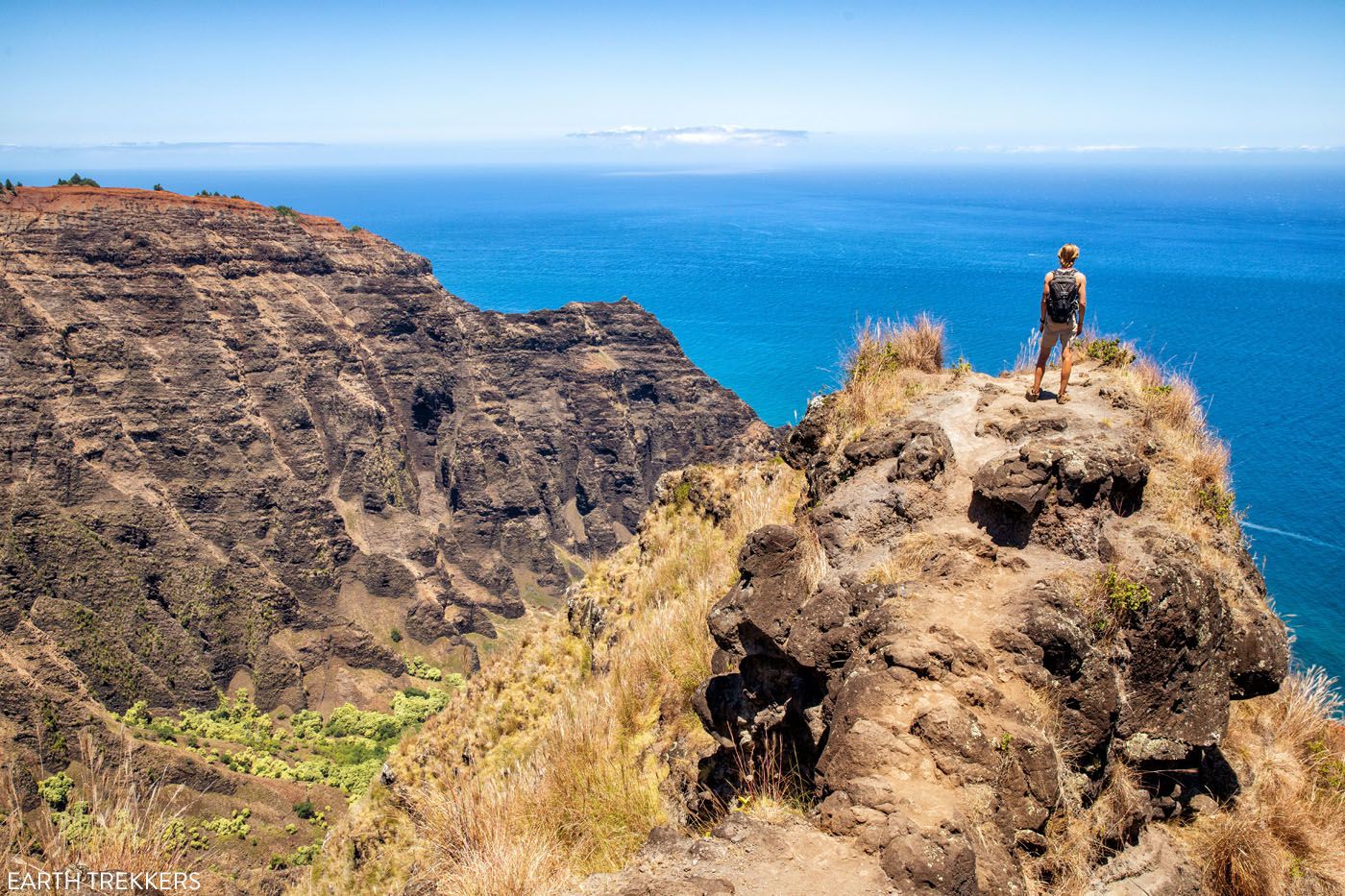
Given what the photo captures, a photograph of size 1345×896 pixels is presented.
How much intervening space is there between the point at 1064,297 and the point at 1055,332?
51 cm

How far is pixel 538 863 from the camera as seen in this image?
221 inches

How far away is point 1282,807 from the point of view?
23.5 ft

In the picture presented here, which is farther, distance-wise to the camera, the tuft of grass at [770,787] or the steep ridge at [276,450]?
the steep ridge at [276,450]

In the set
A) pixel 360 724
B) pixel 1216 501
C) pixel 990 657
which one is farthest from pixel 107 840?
pixel 360 724

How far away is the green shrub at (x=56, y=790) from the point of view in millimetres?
37125

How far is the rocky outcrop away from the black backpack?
1914 mm

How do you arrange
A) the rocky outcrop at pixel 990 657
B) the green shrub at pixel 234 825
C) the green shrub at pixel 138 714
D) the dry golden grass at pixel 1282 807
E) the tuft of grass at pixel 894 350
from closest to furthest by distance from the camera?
the rocky outcrop at pixel 990 657 → the dry golden grass at pixel 1282 807 → the tuft of grass at pixel 894 350 → the green shrub at pixel 234 825 → the green shrub at pixel 138 714

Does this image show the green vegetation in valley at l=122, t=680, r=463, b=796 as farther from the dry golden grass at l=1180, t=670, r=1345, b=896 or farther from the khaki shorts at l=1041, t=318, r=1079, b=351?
the dry golden grass at l=1180, t=670, r=1345, b=896

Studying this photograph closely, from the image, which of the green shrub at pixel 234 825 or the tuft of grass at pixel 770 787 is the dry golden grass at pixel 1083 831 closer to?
the tuft of grass at pixel 770 787

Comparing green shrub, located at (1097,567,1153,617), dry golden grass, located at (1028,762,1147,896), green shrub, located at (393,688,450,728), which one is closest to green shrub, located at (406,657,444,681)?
green shrub, located at (393,688,450,728)

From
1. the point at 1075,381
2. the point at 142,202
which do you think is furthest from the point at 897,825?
the point at 142,202

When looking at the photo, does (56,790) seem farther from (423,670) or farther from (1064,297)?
(1064,297)

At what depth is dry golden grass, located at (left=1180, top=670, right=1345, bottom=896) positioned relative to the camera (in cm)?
662

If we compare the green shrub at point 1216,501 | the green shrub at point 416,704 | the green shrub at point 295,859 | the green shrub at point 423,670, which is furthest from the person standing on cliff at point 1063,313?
the green shrub at point 423,670
